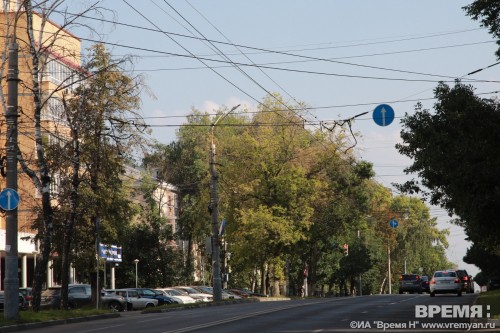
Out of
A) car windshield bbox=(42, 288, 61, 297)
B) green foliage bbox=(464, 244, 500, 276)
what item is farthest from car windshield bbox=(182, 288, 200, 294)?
green foliage bbox=(464, 244, 500, 276)

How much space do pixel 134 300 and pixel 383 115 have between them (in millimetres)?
25332

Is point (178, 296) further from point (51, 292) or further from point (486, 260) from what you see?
point (486, 260)

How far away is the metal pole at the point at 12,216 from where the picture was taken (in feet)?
92.8

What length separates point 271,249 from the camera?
70.2m

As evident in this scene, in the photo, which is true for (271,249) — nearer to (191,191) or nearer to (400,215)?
(191,191)

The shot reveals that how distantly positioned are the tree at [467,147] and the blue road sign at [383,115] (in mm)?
8116

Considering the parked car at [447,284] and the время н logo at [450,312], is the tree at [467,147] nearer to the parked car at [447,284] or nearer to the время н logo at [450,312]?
the время н logo at [450,312]

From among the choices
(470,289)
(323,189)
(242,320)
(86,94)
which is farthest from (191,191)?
(242,320)

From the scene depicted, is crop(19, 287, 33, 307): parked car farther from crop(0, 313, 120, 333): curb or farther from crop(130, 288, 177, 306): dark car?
crop(0, 313, 120, 333): curb

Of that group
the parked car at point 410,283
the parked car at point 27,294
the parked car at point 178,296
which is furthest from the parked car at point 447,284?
the parked car at point 410,283

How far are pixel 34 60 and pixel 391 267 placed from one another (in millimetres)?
98366

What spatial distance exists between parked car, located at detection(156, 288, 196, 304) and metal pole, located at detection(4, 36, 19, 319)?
27988 mm

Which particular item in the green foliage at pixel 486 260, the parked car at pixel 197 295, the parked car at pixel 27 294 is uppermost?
the green foliage at pixel 486 260

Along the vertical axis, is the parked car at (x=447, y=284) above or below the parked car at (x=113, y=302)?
above
